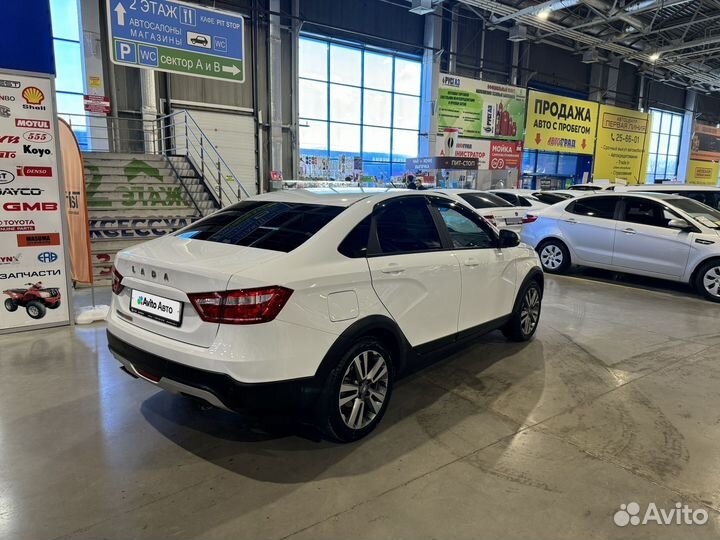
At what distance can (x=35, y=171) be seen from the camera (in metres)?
5.06

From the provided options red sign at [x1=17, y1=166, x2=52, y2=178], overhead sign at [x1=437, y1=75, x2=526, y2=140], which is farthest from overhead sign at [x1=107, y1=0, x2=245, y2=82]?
overhead sign at [x1=437, y1=75, x2=526, y2=140]

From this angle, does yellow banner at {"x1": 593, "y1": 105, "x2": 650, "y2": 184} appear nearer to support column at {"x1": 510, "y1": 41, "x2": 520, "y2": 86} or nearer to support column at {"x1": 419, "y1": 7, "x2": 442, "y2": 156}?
support column at {"x1": 510, "y1": 41, "x2": 520, "y2": 86}

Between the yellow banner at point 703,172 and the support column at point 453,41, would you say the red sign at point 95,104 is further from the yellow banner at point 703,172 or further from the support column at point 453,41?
the yellow banner at point 703,172

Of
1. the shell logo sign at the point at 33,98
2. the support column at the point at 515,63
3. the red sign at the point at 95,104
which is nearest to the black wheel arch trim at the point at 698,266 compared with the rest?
the shell logo sign at the point at 33,98

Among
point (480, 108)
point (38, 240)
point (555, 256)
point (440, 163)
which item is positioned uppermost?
point (480, 108)

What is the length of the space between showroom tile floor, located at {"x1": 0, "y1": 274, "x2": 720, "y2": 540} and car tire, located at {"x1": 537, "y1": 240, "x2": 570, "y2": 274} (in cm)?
439

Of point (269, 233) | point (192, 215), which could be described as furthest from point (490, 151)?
point (269, 233)

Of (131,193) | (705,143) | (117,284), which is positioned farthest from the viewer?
(705,143)

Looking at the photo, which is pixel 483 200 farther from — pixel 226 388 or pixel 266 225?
pixel 226 388

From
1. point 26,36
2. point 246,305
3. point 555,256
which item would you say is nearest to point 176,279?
point 246,305

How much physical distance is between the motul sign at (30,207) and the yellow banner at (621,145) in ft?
76.9

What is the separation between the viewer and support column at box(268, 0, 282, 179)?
14.9 m

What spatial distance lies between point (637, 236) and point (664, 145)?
86.5 ft

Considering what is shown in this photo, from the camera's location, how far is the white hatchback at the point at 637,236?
7125mm
